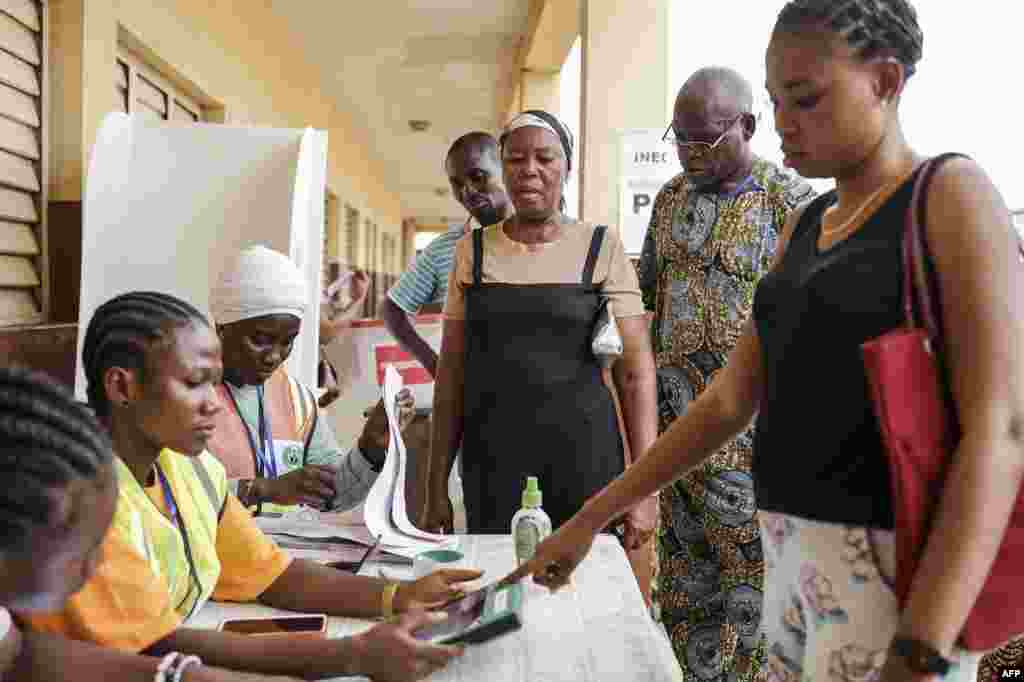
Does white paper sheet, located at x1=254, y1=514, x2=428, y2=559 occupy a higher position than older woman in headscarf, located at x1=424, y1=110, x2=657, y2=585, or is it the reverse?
older woman in headscarf, located at x1=424, y1=110, x2=657, y2=585

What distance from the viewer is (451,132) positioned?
425 inches

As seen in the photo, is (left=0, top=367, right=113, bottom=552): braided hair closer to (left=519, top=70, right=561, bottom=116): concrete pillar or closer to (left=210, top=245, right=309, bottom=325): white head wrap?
(left=210, top=245, right=309, bottom=325): white head wrap

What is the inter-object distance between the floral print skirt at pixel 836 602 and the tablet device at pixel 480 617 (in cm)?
34

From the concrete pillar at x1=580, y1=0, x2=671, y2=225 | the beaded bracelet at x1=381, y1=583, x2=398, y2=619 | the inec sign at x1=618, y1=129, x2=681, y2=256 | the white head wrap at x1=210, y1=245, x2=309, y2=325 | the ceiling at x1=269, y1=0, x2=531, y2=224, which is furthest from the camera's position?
the ceiling at x1=269, y1=0, x2=531, y2=224

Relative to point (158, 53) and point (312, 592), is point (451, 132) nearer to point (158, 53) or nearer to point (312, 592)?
point (158, 53)

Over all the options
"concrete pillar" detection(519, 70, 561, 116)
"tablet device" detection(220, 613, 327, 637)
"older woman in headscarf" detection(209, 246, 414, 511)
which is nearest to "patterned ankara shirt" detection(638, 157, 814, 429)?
"older woman in headscarf" detection(209, 246, 414, 511)

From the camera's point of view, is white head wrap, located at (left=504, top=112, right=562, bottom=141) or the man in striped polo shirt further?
the man in striped polo shirt

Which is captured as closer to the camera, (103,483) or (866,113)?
(103,483)

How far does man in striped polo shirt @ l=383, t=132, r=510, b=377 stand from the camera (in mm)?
2861

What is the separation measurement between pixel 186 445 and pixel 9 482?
50 cm

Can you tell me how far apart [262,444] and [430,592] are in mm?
807

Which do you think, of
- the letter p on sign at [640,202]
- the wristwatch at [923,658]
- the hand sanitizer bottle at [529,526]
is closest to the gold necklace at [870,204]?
the wristwatch at [923,658]

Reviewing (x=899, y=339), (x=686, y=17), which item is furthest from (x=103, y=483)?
(x=686, y=17)

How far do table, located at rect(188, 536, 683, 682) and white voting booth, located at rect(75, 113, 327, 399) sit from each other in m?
1.70
